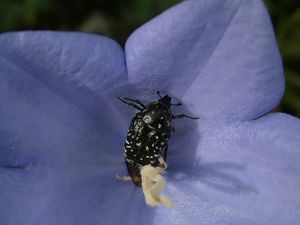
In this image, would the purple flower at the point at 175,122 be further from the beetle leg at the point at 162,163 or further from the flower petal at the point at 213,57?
the beetle leg at the point at 162,163

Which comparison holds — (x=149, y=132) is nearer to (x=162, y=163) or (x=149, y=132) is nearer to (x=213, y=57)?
(x=162, y=163)

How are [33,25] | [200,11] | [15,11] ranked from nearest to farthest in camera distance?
1. [200,11]
2. [15,11]
3. [33,25]

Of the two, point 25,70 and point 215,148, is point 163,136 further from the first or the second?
point 25,70

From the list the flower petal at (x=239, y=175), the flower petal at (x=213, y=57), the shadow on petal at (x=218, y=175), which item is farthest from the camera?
the shadow on petal at (x=218, y=175)

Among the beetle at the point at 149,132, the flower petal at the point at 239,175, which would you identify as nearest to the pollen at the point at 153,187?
the beetle at the point at 149,132

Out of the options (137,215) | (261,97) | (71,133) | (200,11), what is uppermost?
(200,11)

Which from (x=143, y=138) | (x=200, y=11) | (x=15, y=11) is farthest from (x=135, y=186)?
(x=15, y=11)

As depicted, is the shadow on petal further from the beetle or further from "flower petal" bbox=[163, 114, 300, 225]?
the beetle

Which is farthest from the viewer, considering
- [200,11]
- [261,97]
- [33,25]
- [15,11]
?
[33,25]
